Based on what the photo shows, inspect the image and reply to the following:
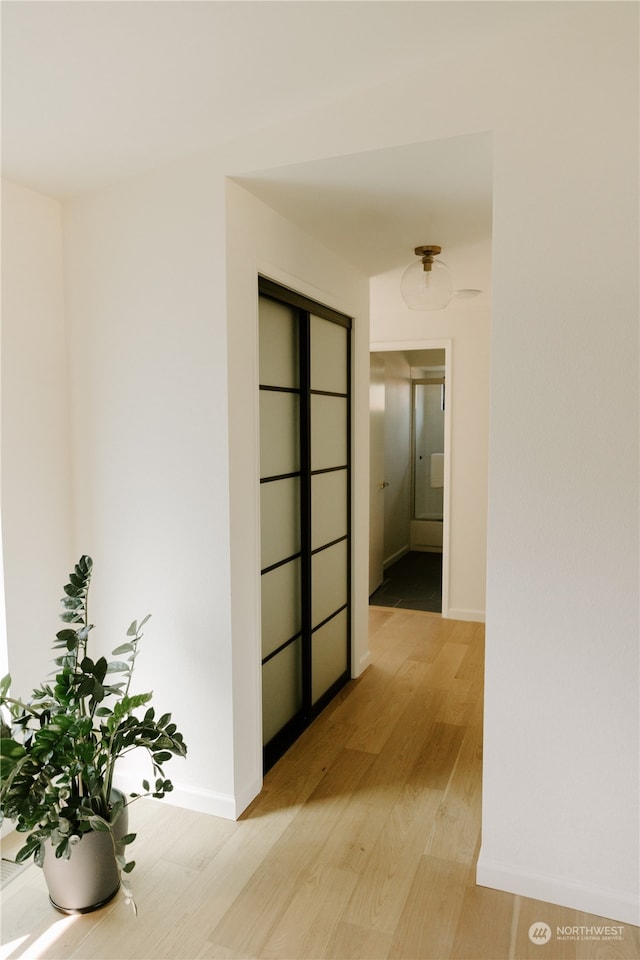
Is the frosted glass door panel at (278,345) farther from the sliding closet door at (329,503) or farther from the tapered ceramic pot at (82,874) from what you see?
the tapered ceramic pot at (82,874)

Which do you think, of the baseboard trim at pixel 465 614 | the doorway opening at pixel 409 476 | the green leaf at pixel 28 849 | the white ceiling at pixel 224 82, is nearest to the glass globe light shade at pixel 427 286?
the white ceiling at pixel 224 82

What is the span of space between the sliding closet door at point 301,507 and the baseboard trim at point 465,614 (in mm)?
1406

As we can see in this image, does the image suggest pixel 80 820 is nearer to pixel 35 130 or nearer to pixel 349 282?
pixel 35 130

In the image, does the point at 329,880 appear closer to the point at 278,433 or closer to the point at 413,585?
the point at 278,433

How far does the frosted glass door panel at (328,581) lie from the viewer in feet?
10.5

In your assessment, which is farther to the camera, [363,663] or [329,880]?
[363,663]

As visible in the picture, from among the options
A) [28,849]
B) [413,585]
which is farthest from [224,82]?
[413,585]

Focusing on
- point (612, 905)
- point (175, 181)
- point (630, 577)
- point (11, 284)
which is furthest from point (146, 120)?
point (612, 905)

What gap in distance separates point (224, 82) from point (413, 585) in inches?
175

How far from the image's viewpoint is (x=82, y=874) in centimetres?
194

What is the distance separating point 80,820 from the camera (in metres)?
1.89

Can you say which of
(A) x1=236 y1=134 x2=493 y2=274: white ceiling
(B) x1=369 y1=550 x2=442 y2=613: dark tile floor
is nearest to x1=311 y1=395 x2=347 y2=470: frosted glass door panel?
(A) x1=236 y1=134 x2=493 y2=274: white ceiling

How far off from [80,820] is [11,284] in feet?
5.71

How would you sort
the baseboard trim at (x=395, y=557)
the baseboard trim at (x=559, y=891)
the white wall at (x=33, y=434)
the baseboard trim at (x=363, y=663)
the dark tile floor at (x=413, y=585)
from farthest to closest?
the baseboard trim at (x=395, y=557)
the dark tile floor at (x=413, y=585)
the baseboard trim at (x=363, y=663)
the white wall at (x=33, y=434)
the baseboard trim at (x=559, y=891)
